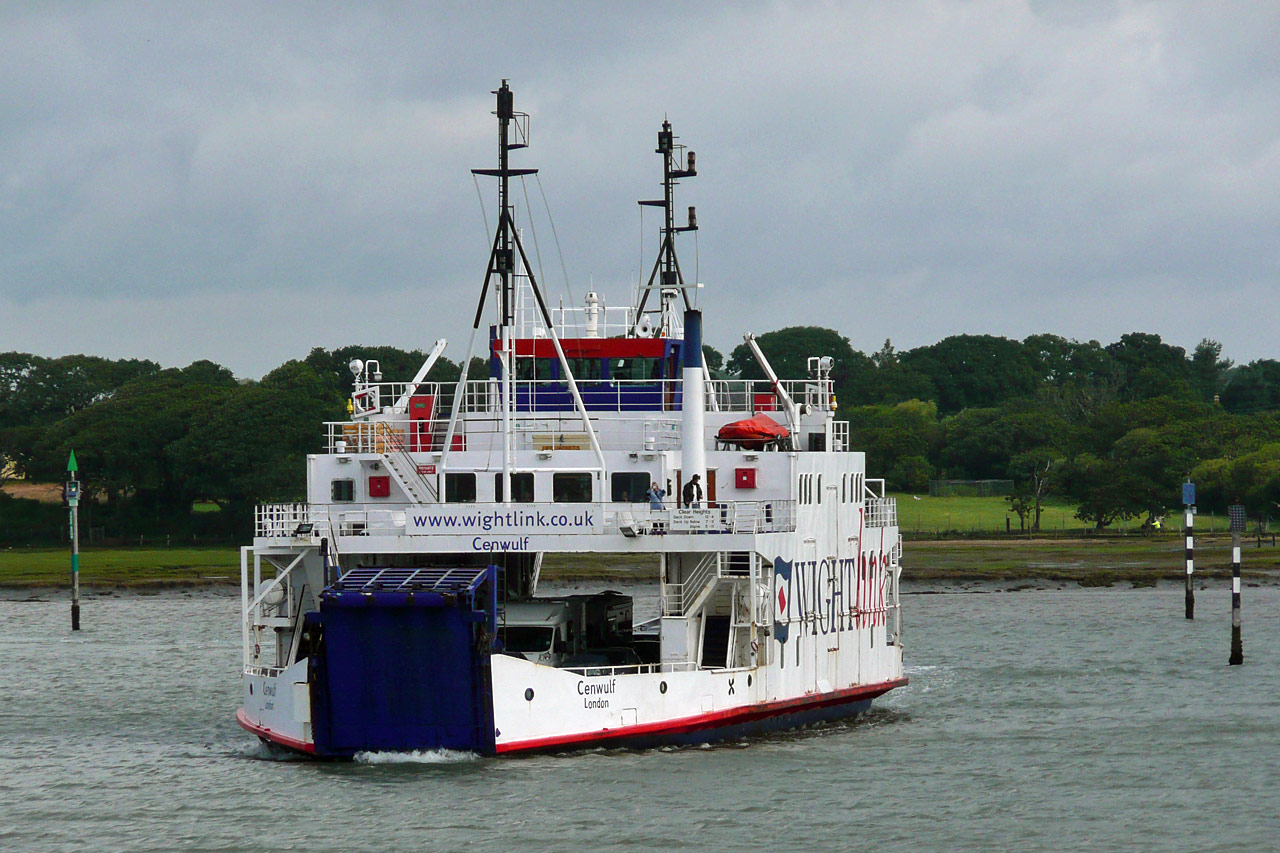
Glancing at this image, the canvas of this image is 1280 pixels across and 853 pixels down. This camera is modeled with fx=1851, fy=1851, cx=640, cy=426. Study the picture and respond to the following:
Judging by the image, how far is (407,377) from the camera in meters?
140

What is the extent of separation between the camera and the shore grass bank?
3730 inches

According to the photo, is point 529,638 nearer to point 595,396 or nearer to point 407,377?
point 595,396

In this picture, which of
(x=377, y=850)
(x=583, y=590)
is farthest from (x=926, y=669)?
(x=583, y=590)

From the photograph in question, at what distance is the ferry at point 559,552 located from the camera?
32.7m

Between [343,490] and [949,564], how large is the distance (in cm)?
6872

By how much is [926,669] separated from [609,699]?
75.5 ft

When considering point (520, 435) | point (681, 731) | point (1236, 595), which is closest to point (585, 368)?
point (520, 435)

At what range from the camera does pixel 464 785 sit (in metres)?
32.0

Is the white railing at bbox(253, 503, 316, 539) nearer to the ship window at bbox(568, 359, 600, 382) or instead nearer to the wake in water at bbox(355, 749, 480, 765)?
the wake in water at bbox(355, 749, 480, 765)

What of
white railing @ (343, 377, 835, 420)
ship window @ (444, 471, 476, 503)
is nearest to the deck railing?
ship window @ (444, 471, 476, 503)

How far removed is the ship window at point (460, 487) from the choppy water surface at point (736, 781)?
6315 mm

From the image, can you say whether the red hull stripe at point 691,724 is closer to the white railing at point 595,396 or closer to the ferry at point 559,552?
the ferry at point 559,552

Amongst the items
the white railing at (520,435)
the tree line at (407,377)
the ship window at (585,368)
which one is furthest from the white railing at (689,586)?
the tree line at (407,377)

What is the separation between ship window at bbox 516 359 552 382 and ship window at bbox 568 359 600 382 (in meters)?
0.59
